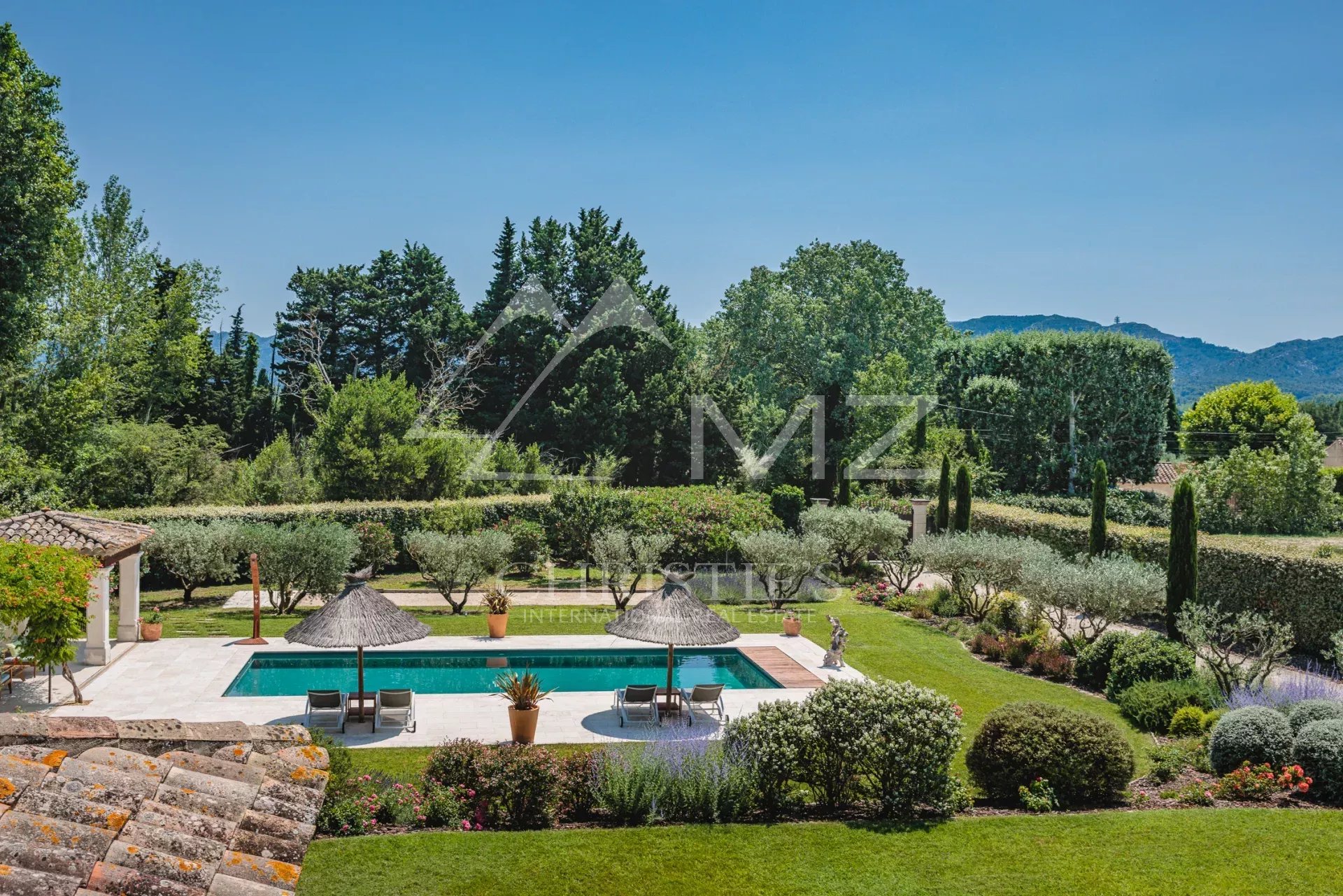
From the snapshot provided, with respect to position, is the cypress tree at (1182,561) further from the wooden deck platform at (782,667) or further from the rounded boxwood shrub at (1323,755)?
the rounded boxwood shrub at (1323,755)

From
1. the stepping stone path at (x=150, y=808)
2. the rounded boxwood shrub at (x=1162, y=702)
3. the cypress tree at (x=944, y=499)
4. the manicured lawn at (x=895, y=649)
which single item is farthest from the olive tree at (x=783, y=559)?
the stepping stone path at (x=150, y=808)

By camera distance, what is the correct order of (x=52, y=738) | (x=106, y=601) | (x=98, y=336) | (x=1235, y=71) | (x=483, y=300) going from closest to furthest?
1. (x=52, y=738)
2. (x=106, y=601)
3. (x=1235, y=71)
4. (x=98, y=336)
5. (x=483, y=300)

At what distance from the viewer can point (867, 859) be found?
8.92m

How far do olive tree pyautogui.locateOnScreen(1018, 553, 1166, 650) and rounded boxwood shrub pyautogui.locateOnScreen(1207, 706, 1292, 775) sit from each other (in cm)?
591

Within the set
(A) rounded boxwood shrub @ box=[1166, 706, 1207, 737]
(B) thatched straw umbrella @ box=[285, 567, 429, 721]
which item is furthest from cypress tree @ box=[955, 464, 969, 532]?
(B) thatched straw umbrella @ box=[285, 567, 429, 721]

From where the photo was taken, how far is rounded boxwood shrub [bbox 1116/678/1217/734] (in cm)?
1374

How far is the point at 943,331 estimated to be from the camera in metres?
55.0

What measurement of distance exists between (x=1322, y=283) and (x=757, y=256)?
27.1 metres

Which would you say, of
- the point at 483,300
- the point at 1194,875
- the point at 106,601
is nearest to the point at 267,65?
the point at 106,601

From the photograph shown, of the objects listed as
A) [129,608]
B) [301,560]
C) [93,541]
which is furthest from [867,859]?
[301,560]

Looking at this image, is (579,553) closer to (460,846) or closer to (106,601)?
(106,601)

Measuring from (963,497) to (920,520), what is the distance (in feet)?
19.0

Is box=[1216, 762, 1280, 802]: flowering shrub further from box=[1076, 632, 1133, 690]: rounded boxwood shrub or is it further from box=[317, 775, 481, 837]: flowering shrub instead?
box=[317, 775, 481, 837]: flowering shrub

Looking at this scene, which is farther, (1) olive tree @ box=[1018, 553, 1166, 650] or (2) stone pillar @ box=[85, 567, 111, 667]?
(1) olive tree @ box=[1018, 553, 1166, 650]
